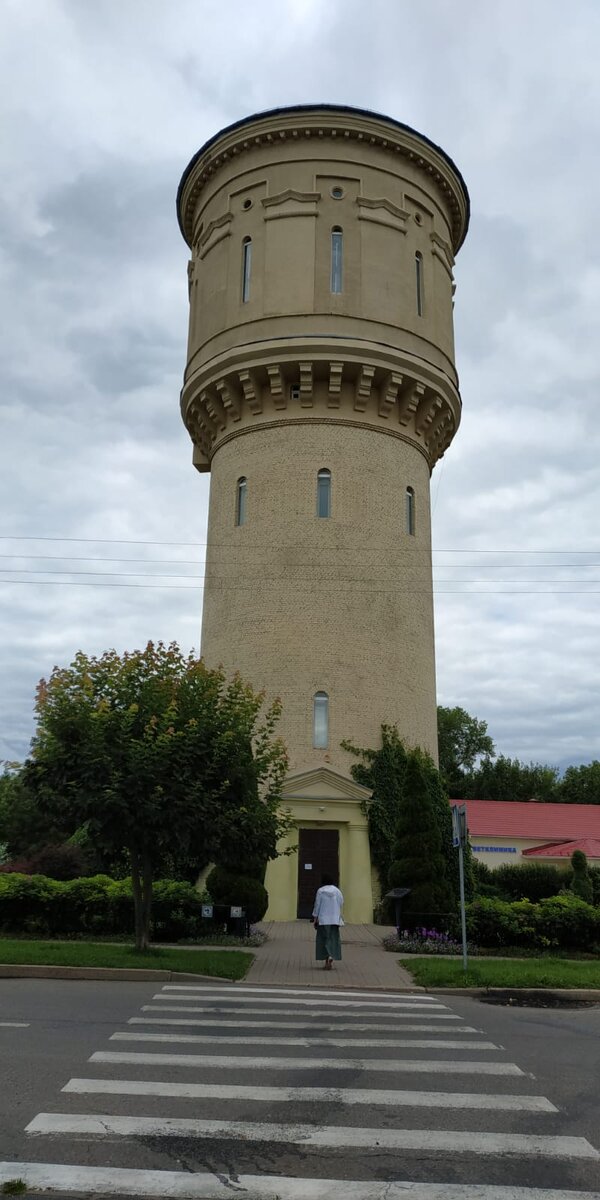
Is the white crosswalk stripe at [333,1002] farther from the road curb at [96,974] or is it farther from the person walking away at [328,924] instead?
the person walking away at [328,924]

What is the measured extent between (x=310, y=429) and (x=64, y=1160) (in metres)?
22.8

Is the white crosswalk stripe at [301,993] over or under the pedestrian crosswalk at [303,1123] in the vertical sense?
over

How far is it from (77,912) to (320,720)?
8549 mm

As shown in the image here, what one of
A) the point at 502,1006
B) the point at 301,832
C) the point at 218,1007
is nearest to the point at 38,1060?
the point at 218,1007

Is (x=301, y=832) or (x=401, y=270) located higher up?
(x=401, y=270)

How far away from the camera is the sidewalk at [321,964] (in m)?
13.7

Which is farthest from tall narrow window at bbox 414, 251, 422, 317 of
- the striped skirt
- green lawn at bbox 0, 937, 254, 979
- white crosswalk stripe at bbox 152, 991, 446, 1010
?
white crosswalk stripe at bbox 152, 991, 446, 1010

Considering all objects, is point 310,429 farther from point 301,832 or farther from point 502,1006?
point 502,1006

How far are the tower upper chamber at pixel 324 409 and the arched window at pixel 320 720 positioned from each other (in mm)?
69

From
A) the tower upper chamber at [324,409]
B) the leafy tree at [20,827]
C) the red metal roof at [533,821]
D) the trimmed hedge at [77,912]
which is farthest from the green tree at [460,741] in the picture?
the trimmed hedge at [77,912]

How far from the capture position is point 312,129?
2784cm

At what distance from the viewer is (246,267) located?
28.0 meters

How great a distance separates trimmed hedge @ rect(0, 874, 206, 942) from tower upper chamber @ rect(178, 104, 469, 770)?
6690mm

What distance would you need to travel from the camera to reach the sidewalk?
13652mm
